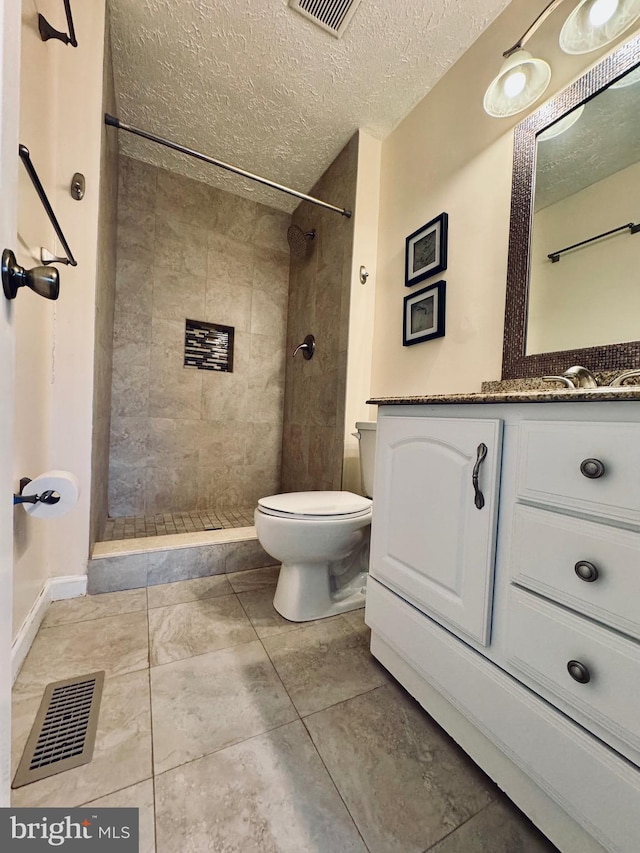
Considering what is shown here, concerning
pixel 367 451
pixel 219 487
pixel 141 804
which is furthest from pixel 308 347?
pixel 141 804

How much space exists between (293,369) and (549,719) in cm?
217

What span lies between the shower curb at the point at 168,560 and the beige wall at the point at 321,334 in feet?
1.88

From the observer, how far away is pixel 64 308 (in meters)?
1.29

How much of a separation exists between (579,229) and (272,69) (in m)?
1.48

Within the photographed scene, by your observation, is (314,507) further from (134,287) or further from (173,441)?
(134,287)

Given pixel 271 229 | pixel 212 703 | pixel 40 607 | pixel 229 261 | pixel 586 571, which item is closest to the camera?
pixel 586 571

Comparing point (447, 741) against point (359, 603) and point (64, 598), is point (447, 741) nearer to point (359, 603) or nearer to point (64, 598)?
point (359, 603)

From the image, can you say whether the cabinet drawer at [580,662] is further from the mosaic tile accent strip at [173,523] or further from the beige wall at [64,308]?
the mosaic tile accent strip at [173,523]

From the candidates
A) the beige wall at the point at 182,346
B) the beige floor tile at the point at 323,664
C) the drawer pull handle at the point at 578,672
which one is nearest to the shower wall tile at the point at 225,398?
the beige wall at the point at 182,346

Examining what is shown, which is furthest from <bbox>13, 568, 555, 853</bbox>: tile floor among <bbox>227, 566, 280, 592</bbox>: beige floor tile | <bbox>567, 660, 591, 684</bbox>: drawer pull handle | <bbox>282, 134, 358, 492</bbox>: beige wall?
<bbox>282, 134, 358, 492</bbox>: beige wall

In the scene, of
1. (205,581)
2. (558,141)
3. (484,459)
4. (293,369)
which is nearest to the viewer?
(484,459)

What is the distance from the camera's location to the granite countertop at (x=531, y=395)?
54 cm

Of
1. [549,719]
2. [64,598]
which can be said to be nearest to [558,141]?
[549,719]

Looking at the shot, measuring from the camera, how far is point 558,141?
108 cm
